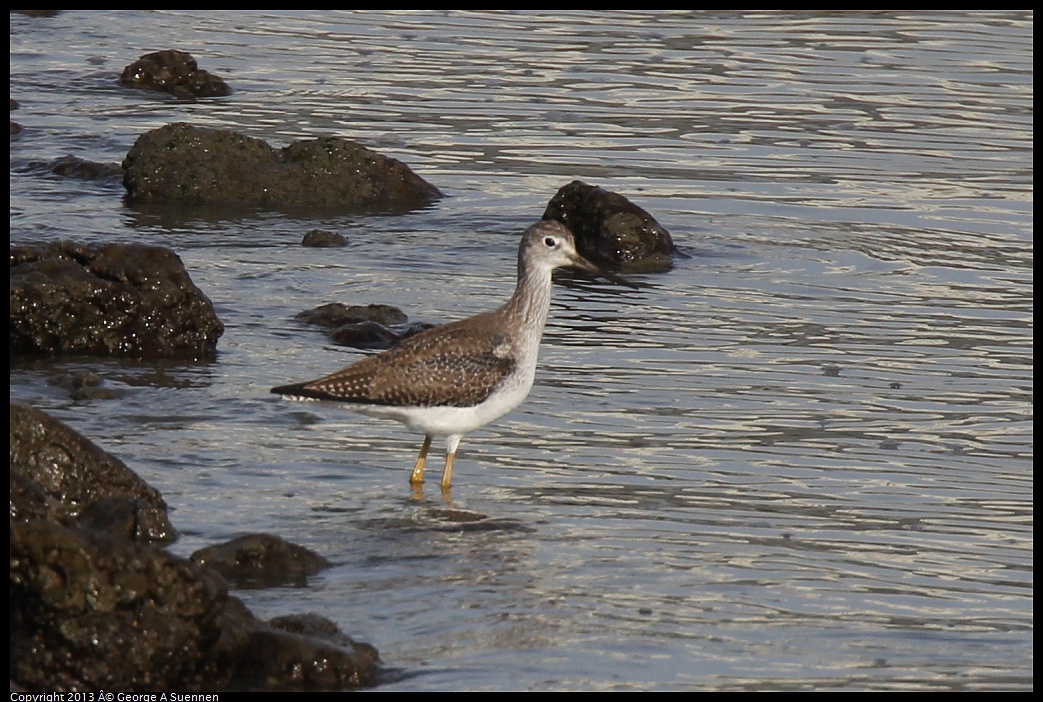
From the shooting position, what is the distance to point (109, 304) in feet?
40.5

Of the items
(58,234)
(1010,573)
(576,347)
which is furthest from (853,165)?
(1010,573)

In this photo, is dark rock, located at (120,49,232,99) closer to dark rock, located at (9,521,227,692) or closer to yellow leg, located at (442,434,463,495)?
yellow leg, located at (442,434,463,495)

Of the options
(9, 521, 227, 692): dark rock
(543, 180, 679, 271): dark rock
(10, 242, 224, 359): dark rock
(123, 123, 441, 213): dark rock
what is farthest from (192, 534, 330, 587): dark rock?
(123, 123, 441, 213): dark rock

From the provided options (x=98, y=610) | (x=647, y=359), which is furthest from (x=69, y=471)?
(x=647, y=359)

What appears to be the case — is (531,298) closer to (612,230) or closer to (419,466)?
(419,466)

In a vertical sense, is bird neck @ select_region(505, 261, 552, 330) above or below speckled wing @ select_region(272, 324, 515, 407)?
above

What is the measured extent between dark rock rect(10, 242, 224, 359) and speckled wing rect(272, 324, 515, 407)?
8.21 feet

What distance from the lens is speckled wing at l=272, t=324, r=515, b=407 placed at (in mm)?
10109

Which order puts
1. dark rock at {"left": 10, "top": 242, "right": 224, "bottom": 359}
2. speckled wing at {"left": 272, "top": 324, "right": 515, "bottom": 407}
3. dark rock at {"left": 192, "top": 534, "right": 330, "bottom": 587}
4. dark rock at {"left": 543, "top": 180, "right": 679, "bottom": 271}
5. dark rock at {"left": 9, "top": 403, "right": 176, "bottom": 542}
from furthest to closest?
1. dark rock at {"left": 543, "top": 180, "right": 679, "bottom": 271}
2. dark rock at {"left": 10, "top": 242, "right": 224, "bottom": 359}
3. speckled wing at {"left": 272, "top": 324, "right": 515, "bottom": 407}
4. dark rock at {"left": 9, "top": 403, "right": 176, "bottom": 542}
5. dark rock at {"left": 192, "top": 534, "right": 330, "bottom": 587}

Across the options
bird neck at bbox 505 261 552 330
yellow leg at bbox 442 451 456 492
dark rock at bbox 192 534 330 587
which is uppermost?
bird neck at bbox 505 261 552 330

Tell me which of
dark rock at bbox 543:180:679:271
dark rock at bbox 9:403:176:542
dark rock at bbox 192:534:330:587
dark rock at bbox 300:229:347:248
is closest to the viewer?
A: dark rock at bbox 192:534:330:587

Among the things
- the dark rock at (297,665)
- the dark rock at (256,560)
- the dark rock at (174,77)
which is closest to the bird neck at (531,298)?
the dark rock at (256,560)

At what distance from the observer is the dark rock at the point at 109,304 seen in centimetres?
1221

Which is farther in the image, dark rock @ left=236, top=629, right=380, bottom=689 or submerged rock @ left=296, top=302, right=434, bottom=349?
submerged rock @ left=296, top=302, right=434, bottom=349
